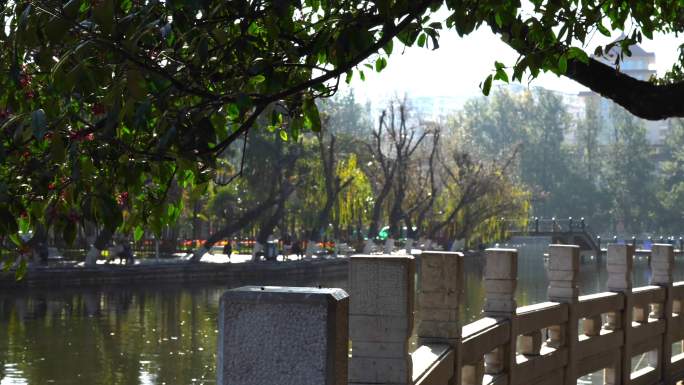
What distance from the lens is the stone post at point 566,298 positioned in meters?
11.4

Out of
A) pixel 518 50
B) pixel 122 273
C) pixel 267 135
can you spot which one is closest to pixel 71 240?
pixel 518 50

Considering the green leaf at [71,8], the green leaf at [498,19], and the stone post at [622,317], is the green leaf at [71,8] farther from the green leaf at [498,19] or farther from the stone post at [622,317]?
the stone post at [622,317]

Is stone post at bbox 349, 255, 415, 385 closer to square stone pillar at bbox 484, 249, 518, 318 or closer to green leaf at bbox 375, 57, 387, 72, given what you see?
green leaf at bbox 375, 57, 387, 72

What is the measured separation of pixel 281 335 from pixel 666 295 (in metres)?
11.9

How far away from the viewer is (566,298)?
11.4m

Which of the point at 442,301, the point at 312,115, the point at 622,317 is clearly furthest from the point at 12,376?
the point at 312,115

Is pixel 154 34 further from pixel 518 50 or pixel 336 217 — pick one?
A: pixel 336 217

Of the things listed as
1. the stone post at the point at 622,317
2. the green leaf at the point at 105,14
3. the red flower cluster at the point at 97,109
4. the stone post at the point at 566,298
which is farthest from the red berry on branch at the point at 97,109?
the stone post at the point at 622,317

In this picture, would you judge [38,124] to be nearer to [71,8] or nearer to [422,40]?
[71,8]

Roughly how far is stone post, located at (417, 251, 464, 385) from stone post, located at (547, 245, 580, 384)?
3.68 metres

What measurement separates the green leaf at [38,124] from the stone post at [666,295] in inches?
440

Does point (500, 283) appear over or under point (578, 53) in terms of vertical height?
under

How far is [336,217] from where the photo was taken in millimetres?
54188

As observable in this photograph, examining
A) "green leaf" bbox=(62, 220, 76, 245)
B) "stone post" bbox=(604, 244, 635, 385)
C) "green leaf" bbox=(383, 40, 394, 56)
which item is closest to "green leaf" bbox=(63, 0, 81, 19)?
"green leaf" bbox=(62, 220, 76, 245)
